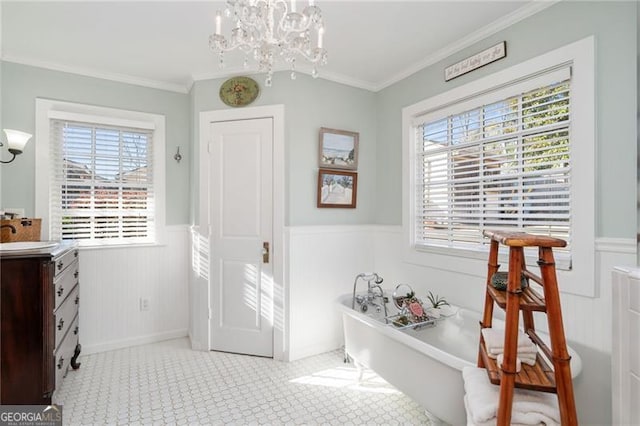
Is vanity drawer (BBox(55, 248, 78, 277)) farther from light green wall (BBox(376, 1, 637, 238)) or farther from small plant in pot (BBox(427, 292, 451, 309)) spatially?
light green wall (BBox(376, 1, 637, 238))

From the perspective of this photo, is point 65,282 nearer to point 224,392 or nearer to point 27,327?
point 27,327

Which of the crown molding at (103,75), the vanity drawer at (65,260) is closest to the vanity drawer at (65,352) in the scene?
the vanity drawer at (65,260)

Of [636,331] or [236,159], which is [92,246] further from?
[636,331]

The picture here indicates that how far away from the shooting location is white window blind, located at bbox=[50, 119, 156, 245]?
2.84 meters

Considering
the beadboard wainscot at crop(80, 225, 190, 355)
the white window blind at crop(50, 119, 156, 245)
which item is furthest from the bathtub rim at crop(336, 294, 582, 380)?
the white window blind at crop(50, 119, 156, 245)

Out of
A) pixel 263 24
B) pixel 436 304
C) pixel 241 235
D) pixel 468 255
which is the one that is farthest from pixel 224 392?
pixel 263 24

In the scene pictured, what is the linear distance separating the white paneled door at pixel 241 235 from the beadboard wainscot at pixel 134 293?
57 centimetres

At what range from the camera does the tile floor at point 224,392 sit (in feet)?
6.64

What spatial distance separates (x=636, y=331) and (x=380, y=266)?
207 centimetres

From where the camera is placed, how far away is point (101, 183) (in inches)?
118

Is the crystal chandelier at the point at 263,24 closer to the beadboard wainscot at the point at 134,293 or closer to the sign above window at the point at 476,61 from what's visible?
the sign above window at the point at 476,61

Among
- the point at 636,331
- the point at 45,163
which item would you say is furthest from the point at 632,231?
the point at 45,163

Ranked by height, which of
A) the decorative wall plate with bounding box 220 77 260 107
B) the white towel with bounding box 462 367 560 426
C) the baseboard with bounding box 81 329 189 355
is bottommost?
the baseboard with bounding box 81 329 189 355

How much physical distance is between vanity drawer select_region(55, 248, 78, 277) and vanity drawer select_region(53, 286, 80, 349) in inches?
9.5
